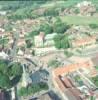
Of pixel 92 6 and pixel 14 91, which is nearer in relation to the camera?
pixel 14 91

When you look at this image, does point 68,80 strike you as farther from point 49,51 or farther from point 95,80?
point 49,51

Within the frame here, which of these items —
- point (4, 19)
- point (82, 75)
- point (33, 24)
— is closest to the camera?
Answer: point (82, 75)

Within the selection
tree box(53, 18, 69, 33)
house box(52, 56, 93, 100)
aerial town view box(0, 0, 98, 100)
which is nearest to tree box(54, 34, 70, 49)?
aerial town view box(0, 0, 98, 100)

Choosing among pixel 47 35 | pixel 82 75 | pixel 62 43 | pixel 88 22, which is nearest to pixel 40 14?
pixel 88 22

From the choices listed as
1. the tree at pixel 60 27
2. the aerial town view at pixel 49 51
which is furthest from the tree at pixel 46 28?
the tree at pixel 60 27

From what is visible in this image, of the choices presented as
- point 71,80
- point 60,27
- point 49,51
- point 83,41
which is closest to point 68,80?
point 71,80

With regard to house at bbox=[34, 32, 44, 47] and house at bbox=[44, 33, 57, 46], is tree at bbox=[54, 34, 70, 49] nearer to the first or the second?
house at bbox=[44, 33, 57, 46]

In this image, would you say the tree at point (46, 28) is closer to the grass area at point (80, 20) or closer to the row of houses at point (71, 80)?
the grass area at point (80, 20)

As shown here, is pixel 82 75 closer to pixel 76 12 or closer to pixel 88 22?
pixel 88 22
